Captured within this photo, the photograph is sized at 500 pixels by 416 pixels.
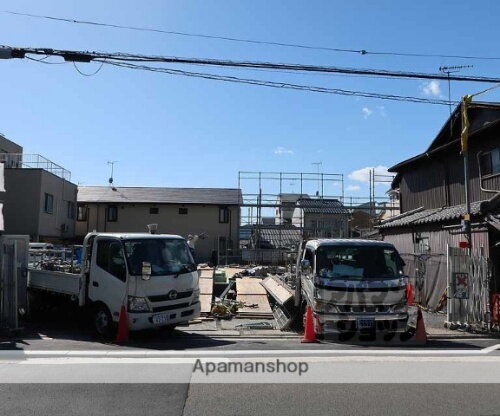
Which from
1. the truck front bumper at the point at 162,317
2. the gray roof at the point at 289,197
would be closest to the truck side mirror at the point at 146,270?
the truck front bumper at the point at 162,317

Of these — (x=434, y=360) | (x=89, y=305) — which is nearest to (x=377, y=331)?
(x=434, y=360)

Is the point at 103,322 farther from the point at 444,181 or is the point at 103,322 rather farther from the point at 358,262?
the point at 444,181

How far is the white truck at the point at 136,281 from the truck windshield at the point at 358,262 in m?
2.88

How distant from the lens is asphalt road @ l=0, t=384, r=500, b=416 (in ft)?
17.1

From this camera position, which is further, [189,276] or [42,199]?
[42,199]

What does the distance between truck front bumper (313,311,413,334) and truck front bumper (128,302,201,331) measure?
2695mm

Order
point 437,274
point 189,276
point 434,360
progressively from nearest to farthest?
point 434,360 < point 189,276 < point 437,274

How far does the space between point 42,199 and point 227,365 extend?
25.8 metres

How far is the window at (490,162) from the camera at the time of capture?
16.4 meters

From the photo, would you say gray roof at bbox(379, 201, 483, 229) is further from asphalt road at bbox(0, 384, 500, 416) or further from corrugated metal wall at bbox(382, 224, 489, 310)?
asphalt road at bbox(0, 384, 500, 416)

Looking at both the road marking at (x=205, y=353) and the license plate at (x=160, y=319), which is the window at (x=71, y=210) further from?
the road marking at (x=205, y=353)

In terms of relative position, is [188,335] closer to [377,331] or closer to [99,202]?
[377,331]

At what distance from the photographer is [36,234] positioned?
29203 mm

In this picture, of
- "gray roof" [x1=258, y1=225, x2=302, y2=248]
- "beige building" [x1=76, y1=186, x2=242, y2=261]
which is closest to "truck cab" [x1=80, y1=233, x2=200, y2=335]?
"gray roof" [x1=258, y1=225, x2=302, y2=248]
